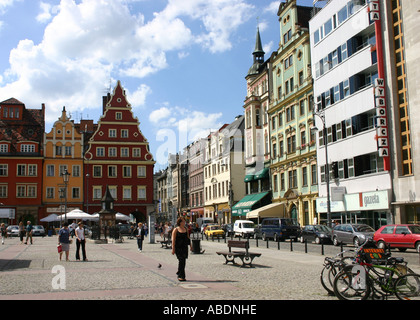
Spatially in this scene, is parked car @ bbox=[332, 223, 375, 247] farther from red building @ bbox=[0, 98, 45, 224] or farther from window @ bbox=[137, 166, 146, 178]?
red building @ bbox=[0, 98, 45, 224]

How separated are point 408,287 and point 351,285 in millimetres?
1221

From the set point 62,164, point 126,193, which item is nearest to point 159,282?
point 126,193

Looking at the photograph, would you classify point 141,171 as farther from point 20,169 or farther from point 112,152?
point 20,169

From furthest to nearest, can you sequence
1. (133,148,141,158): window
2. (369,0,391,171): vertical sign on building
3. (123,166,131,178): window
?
1. (133,148,141,158): window
2. (123,166,131,178): window
3. (369,0,391,171): vertical sign on building

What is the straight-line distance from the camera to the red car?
26766mm

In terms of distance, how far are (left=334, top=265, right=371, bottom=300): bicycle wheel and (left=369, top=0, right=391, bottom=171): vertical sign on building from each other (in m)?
27.8

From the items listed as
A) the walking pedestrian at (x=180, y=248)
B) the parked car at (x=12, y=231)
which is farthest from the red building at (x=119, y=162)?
the walking pedestrian at (x=180, y=248)

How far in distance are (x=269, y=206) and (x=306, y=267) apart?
121 feet

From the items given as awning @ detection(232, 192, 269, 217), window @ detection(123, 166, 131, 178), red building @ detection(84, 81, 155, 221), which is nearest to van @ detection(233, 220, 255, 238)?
awning @ detection(232, 192, 269, 217)

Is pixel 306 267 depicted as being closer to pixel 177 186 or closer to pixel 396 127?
pixel 396 127

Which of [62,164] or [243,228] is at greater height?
[62,164]

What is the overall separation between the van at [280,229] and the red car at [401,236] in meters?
11.6

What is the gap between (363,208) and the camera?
3912 cm
